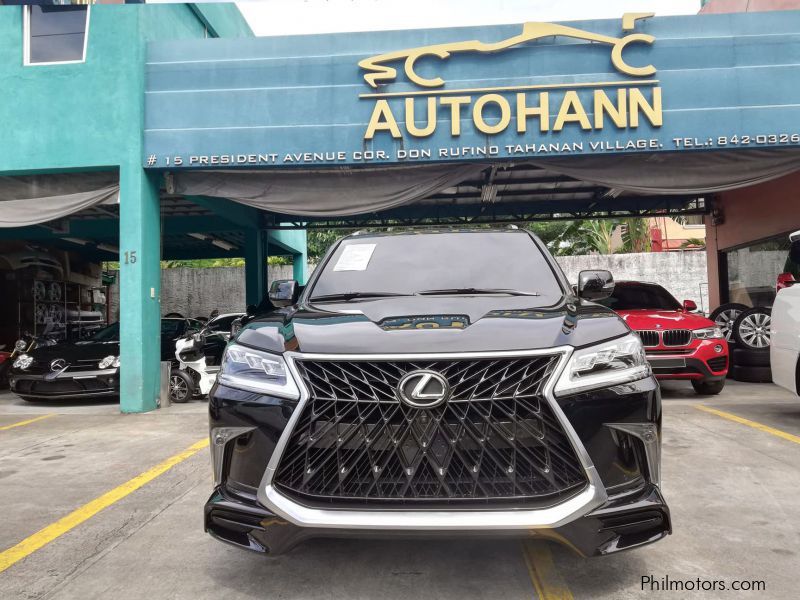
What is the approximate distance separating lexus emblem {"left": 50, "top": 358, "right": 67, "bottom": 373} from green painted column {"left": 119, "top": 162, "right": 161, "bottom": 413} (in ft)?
4.24

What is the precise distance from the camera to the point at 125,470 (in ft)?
16.4

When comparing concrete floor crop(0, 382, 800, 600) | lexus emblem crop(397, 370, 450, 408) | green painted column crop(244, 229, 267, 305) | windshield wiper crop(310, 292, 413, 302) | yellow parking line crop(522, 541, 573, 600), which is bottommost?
concrete floor crop(0, 382, 800, 600)

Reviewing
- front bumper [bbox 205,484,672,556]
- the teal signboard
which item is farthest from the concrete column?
front bumper [bbox 205,484,672,556]

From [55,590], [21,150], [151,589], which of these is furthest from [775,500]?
[21,150]

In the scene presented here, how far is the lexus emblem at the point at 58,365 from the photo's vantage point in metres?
9.16

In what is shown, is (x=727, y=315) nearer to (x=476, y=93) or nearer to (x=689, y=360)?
(x=689, y=360)

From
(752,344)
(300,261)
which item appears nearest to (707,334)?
(752,344)

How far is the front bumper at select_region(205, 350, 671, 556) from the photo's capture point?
216 cm

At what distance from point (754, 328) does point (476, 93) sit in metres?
6.05

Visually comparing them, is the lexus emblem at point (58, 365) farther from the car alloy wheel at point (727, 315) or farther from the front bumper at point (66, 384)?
the car alloy wheel at point (727, 315)

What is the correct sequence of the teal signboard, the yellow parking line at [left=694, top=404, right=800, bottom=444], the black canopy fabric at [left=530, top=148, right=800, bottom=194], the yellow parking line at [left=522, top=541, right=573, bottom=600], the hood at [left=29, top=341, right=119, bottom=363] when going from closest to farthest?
the yellow parking line at [left=522, top=541, right=573, bottom=600] → the yellow parking line at [left=694, top=404, right=800, bottom=444] → the teal signboard → the black canopy fabric at [left=530, top=148, right=800, bottom=194] → the hood at [left=29, top=341, right=119, bottom=363]

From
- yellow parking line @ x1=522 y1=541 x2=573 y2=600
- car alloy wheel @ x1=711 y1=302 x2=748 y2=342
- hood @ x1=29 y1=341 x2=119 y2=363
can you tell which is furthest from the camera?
car alloy wheel @ x1=711 y1=302 x2=748 y2=342

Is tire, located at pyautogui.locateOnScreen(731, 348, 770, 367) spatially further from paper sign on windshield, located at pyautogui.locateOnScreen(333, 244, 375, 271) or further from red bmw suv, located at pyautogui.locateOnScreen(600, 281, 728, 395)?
paper sign on windshield, located at pyautogui.locateOnScreen(333, 244, 375, 271)

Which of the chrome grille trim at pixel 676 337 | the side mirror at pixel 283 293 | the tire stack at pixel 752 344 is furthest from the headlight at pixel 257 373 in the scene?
the tire stack at pixel 752 344
